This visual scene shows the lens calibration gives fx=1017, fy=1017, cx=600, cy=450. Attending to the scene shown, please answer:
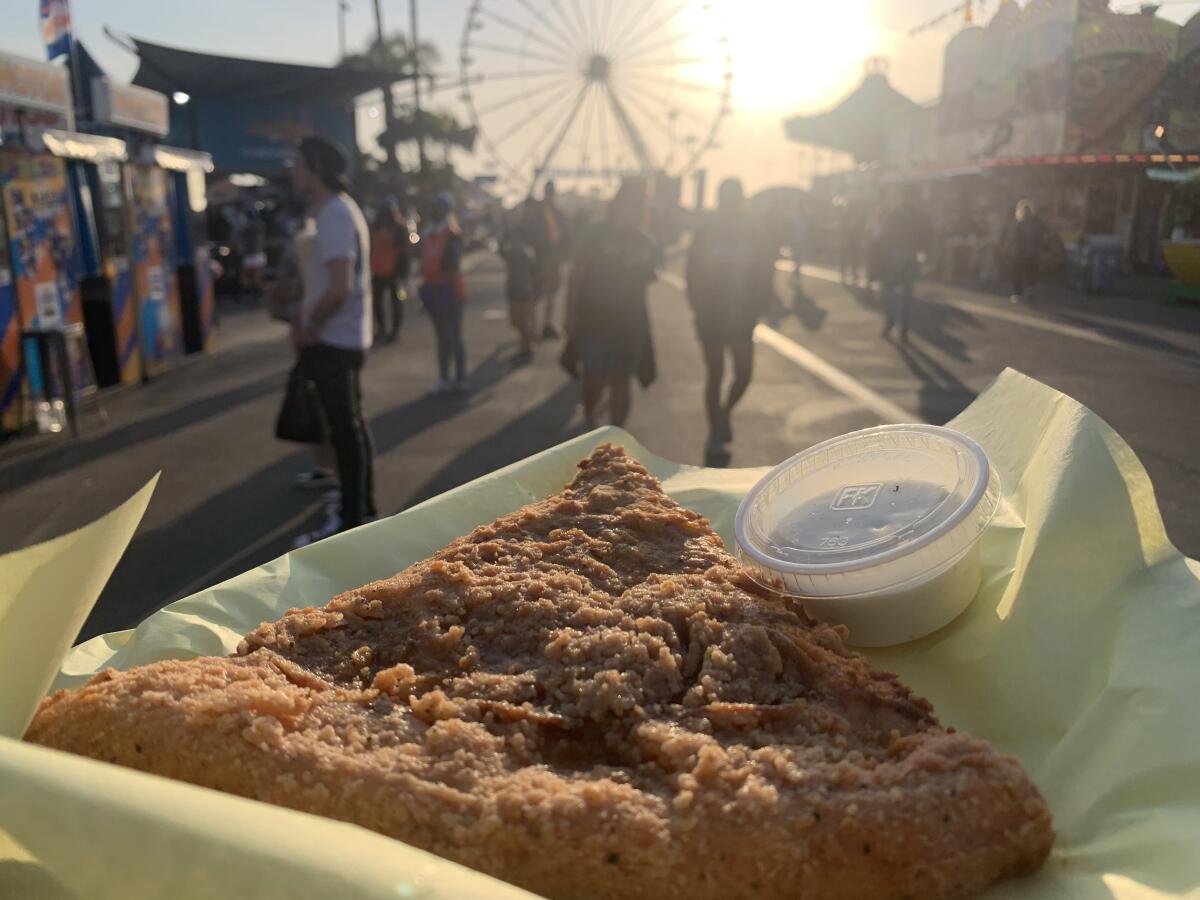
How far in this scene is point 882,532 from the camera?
1.79 meters

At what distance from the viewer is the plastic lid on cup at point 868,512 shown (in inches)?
67.1

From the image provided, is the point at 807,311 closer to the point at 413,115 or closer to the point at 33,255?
the point at 33,255

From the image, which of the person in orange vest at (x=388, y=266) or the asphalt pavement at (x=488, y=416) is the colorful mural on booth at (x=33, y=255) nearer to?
the asphalt pavement at (x=488, y=416)

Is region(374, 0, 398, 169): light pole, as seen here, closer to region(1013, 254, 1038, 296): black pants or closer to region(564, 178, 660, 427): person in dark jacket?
region(1013, 254, 1038, 296): black pants

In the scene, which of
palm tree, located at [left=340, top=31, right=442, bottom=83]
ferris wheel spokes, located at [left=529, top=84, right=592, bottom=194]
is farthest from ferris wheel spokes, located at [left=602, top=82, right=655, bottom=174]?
palm tree, located at [left=340, top=31, right=442, bottom=83]

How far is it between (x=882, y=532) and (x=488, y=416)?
26.2ft

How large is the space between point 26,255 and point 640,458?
875 centimetres

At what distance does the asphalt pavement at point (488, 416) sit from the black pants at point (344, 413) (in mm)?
519

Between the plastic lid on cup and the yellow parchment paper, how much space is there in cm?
15

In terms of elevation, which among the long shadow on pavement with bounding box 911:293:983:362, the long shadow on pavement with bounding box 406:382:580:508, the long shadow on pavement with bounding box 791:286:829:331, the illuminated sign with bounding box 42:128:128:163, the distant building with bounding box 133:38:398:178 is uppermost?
the distant building with bounding box 133:38:398:178

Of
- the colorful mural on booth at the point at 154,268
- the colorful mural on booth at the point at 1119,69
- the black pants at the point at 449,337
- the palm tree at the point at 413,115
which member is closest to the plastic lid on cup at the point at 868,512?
the colorful mural on booth at the point at 1119,69

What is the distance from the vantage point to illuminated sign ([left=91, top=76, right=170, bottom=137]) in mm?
11258

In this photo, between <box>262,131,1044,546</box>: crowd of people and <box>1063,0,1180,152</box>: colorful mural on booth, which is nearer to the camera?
<box>1063,0,1180,152</box>: colorful mural on booth

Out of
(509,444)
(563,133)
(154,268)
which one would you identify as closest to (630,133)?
(563,133)
